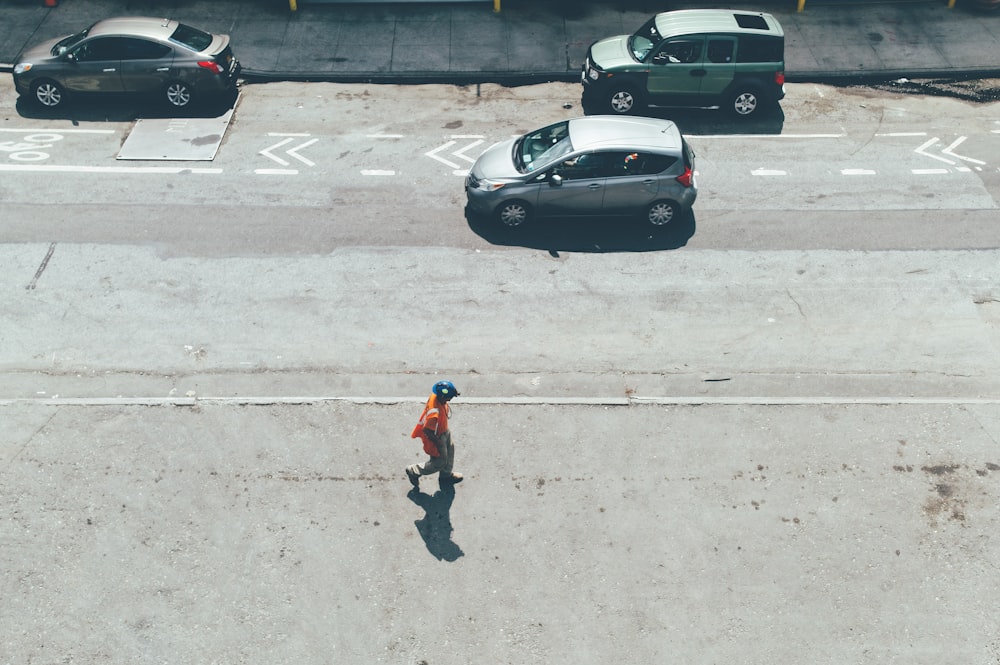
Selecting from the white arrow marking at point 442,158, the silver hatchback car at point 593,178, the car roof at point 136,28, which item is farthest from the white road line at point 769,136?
the car roof at point 136,28

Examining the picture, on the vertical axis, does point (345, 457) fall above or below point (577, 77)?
below

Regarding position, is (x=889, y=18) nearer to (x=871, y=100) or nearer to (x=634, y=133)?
(x=871, y=100)

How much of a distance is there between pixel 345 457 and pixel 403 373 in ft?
5.24

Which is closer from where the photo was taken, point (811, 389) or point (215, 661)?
point (215, 661)

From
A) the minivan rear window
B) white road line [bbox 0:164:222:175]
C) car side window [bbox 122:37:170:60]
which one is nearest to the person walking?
white road line [bbox 0:164:222:175]

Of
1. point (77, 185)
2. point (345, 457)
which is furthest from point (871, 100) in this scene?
point (77, 185)

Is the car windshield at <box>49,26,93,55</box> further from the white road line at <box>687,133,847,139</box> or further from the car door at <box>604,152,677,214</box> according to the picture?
the white road line at <box>687,133,847,139</box>

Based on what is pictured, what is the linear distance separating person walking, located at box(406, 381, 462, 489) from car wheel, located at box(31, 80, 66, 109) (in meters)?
11.7

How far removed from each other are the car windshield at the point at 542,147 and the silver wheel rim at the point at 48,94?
9.32m

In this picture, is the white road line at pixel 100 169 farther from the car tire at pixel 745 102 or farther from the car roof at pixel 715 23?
the car tire at pixel 745 102

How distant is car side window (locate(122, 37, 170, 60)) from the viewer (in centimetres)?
1638

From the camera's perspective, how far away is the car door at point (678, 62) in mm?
16406

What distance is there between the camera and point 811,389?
38.4ft

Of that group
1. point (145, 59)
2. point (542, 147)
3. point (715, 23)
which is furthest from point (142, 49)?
point (715, 23)
